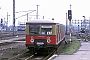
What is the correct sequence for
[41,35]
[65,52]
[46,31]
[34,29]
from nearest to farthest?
[41,35]
[46,31]
[34,29]
[65,52]

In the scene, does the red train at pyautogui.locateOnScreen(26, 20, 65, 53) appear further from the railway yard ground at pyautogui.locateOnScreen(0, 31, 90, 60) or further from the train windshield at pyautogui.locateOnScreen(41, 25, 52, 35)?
the railway yard ground at pyautogui.locateOnScreen(0, 31, 90, 60)

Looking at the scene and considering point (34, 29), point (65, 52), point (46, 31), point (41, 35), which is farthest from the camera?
point (65, 52)

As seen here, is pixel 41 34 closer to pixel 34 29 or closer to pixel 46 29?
pixel 46 29

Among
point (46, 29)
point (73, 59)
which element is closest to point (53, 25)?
point (46, 29)

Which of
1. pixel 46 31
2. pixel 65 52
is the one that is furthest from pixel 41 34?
pixel 65 52

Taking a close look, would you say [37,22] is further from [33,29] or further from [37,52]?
[37,52]

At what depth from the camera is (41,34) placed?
2262cm

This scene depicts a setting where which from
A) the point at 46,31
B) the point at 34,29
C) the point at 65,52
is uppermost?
the point at 34,29

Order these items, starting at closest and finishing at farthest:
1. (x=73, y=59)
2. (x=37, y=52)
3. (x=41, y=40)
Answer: (x=73, y=59), (x=41, y=40), (x=37, y=52)

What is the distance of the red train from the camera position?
73.7 feet

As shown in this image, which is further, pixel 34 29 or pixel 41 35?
pixel 34 29

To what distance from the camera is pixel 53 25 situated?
75.5ft

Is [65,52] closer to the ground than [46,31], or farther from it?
closer to the ground

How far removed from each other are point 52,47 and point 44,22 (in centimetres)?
205
